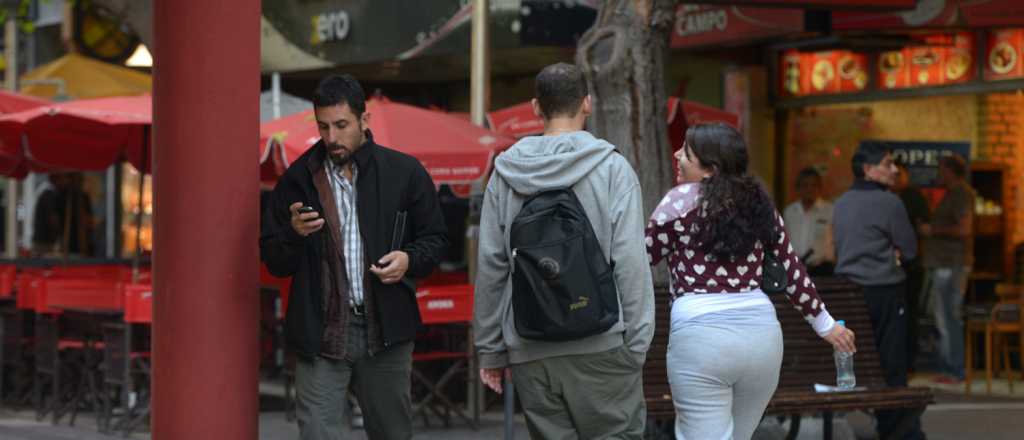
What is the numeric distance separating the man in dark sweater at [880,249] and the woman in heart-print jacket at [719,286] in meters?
4.29

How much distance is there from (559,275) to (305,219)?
0.95 m

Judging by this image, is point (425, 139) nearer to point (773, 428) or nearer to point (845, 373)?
point (773, 428)

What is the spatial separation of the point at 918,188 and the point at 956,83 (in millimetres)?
1224

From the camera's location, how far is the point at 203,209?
20.7 ft

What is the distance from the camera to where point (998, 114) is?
16.4 m

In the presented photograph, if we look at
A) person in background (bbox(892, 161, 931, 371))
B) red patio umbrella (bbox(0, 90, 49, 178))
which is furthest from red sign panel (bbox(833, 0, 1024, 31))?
red patio umbrella (bbox(0, 90, 49, 178))

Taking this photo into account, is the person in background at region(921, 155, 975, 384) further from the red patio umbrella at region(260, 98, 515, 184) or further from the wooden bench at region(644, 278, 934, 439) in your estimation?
the wooden bench at region(644, 278, 934, 439)

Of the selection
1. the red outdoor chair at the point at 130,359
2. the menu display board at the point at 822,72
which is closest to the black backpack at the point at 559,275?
the red outdoor chair at the point at 130,359

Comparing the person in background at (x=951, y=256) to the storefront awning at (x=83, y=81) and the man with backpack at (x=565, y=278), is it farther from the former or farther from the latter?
the man with backpack at (x=565, y=278)

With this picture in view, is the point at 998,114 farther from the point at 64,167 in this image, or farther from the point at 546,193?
the point at 546,193

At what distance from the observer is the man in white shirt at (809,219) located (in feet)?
50.7

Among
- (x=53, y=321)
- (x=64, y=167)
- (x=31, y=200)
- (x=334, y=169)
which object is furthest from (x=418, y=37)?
(x=334, y=169)

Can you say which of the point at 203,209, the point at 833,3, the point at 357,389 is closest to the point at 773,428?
the point at 833,3

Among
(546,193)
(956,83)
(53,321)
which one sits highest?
(956,83)
